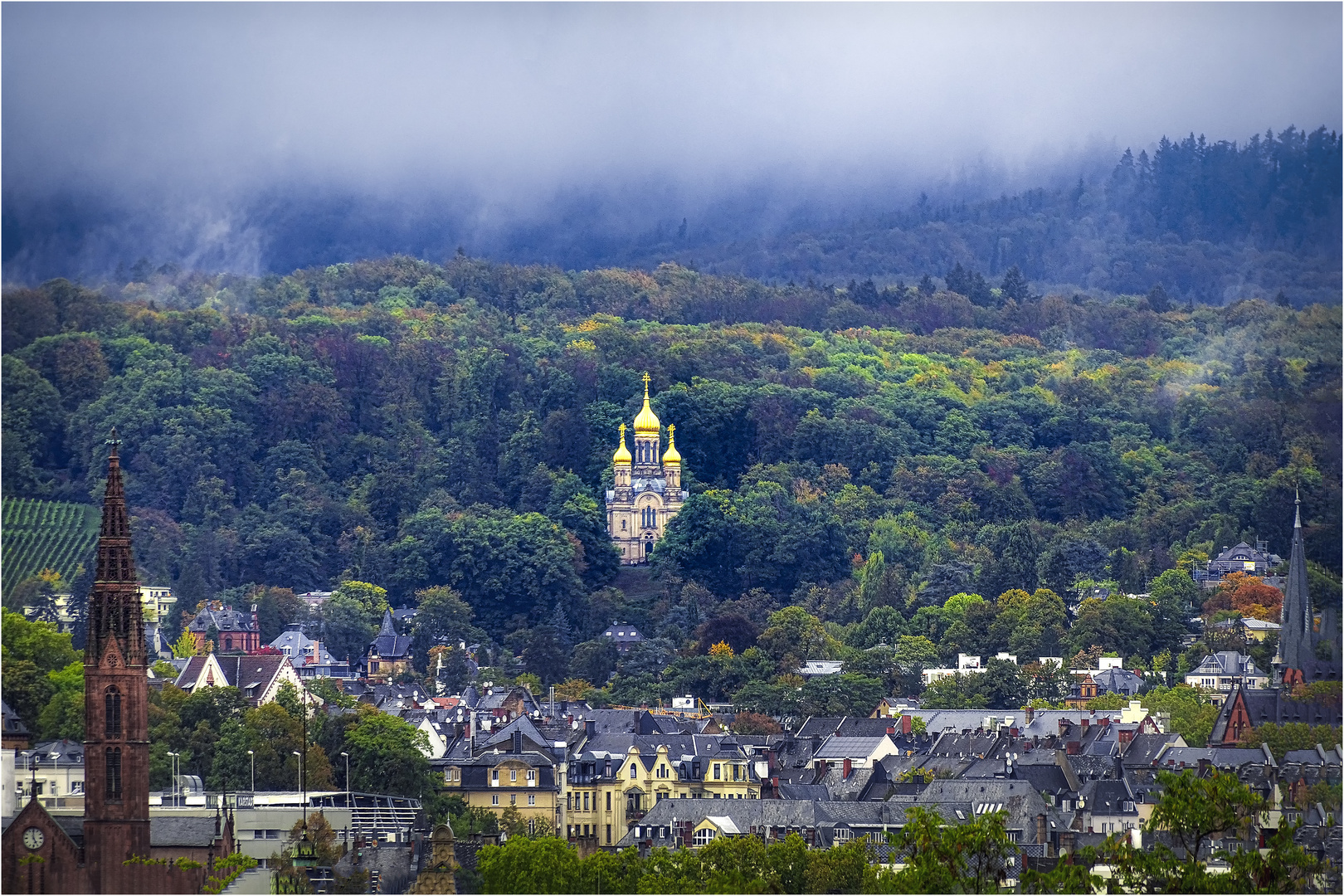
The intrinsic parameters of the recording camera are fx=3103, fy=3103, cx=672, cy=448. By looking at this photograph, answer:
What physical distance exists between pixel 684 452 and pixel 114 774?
8117cm

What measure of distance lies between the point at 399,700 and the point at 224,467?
37.4m

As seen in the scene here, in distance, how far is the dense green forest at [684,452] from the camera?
345 ft

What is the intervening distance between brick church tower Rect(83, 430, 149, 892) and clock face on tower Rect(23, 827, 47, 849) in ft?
3.48

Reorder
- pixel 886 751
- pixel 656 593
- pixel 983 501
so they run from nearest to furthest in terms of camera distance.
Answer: pixel 886 751 → pixel 656 593 → pixel 983 501

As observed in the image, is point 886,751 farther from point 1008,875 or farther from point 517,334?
point 517,334

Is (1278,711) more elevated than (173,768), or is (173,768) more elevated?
(1278,711)

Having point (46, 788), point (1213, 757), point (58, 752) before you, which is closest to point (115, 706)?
point (46, 788)

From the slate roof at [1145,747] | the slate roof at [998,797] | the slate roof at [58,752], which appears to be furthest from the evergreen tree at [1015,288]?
the slate roof at [58,752]

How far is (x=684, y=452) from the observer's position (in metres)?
129

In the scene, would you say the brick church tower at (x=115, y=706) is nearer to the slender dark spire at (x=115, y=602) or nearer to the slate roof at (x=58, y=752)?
the slender dark spire at (x=115, y=602)

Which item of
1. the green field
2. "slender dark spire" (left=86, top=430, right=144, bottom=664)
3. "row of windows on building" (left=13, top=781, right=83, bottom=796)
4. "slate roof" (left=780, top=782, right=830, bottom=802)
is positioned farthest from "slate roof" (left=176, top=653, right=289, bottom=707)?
"slender dark spire" (left=86, top=430, right=144, bottom=664)

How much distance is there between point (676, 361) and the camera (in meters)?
Answer: 136

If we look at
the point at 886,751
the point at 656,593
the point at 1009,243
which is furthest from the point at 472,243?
the point at 886,751

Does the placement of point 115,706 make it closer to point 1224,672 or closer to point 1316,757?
point 1316,757
